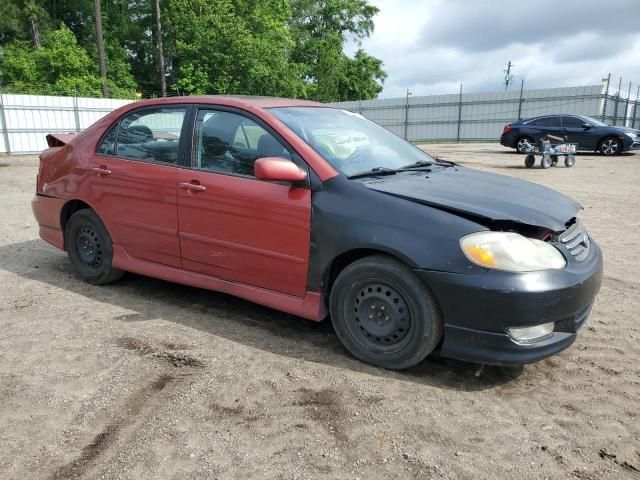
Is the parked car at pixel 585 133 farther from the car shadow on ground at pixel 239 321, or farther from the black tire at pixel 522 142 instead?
the car shadow on ground at pixel 239 321

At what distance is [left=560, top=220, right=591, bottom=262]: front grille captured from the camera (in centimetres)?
307

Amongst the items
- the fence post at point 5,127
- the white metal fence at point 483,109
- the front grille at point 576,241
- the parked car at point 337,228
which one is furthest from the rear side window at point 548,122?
the fence post at point 5,127

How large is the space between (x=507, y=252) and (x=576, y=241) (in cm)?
72

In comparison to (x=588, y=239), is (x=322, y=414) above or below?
below

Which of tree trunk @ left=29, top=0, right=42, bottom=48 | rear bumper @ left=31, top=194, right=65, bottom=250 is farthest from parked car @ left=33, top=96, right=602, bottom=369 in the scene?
tree trunk @ left=29, top=0, right=42, bottom=48

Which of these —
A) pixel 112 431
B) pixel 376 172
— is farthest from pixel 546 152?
pixel 112 431

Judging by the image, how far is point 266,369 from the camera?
3.16m

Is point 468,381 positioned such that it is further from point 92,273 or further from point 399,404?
point 92,273

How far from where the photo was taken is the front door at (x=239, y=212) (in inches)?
132

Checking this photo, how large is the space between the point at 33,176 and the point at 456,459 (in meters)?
14.3

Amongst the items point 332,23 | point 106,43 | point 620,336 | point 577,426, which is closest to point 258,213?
point 577,426

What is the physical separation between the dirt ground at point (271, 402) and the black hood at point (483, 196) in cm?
93

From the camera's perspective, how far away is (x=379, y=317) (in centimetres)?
313

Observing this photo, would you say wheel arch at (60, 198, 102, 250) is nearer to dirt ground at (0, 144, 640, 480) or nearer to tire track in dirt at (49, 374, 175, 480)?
dirt ground at (0, 144, 640, 480)
